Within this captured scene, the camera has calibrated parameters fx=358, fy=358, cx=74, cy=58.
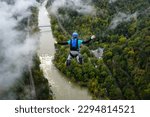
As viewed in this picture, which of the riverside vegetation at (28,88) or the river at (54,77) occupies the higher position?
the riverside vegetation at (28,88)

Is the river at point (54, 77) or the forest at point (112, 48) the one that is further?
the river at point (54, 77)

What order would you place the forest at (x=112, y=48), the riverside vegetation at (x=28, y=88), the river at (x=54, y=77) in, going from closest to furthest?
the riverside vegetation at (x=28, y=88), the forest at (x=112, y=48), the river at (x=54, y=77)

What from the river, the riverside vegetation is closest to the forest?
the river

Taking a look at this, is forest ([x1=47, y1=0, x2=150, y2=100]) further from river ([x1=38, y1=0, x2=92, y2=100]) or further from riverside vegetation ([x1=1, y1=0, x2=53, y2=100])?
riverside vegetation ([x1=1, y1=0, x2=53, y2=100])

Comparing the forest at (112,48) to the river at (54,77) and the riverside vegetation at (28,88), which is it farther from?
→ the riverside vegetation at (28,88)

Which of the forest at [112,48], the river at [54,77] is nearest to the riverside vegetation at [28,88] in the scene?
the river at [54,77]


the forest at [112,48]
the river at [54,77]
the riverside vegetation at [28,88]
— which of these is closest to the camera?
the riverside vegetation at [28,88]
